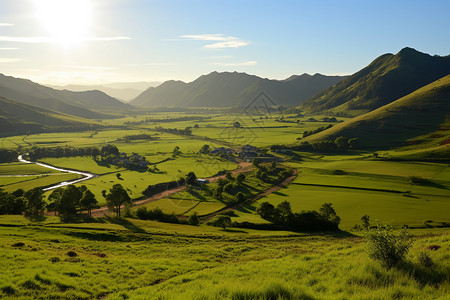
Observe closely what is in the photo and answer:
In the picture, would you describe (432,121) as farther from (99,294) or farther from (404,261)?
(99,294)

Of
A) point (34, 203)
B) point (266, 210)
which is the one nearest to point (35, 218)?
point (34, 203)

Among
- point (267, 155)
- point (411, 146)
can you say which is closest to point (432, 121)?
point (411, 146)

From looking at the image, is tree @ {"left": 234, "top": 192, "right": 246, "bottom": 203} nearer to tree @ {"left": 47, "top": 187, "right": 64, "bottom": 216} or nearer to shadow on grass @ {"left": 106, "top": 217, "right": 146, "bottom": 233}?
shadow on grass @ {"left": 106, "top": 217, "right": 146, "bottom": 233}

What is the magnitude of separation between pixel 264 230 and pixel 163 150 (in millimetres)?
124860

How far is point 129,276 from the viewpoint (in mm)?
25688

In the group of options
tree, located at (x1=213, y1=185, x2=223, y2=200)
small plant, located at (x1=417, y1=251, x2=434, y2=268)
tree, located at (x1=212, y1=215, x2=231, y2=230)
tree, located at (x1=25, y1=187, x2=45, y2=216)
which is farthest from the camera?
tree, located at (x1=213, y1=185, x2=223, y2=200)

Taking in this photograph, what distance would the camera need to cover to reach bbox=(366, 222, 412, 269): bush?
782 inches

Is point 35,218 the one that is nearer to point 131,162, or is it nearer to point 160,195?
point 160,195

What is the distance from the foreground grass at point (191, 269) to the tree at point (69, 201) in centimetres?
1561

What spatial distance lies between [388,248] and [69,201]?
69.0m

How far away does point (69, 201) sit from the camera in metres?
66.4

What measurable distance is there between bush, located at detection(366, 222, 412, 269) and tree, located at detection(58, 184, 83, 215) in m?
66.7

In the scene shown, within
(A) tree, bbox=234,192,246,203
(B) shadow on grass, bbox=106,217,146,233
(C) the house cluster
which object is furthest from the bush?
(C) the house cluster

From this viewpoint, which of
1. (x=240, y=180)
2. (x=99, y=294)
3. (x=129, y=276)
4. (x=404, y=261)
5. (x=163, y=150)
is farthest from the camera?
(x=163, y=150)
